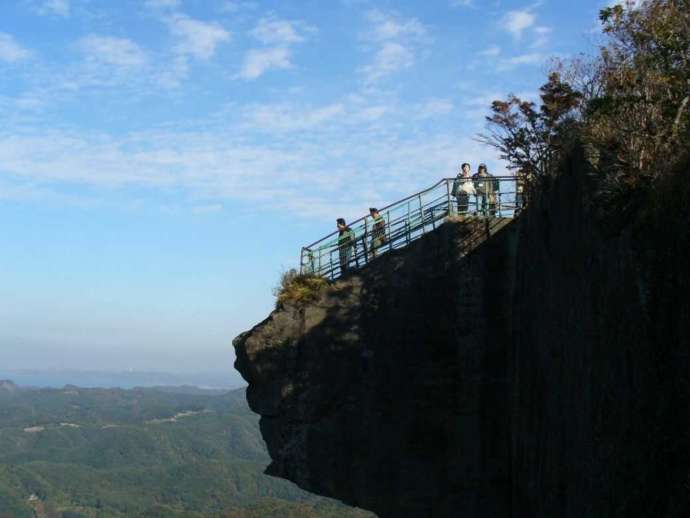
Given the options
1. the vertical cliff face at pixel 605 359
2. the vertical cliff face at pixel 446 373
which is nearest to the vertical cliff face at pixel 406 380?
the vertical cliff face at pixel 446 373

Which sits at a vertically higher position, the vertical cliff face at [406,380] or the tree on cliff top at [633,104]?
the tree on cliff top at [633,104]

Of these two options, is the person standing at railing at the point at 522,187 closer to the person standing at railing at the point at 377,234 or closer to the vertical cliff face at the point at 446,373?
the vertical cliff face at the point at 446,373

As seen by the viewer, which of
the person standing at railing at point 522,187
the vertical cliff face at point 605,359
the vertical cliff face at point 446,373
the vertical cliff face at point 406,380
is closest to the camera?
the vertical cliff face at point 605,359

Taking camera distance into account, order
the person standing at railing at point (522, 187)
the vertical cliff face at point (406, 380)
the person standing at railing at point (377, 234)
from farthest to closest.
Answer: the person standing at railing at point (377, 234) < the vertical cliff face at point (406, 380) < the person standing at railing at point (522, 187)

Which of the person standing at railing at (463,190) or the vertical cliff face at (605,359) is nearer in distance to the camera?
the vertical cliff face at (605,359)

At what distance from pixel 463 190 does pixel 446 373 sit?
4335 millimetres

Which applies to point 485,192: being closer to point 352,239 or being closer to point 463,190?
point 463,190

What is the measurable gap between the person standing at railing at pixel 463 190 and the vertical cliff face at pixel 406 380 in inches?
18.8

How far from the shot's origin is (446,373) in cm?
1827

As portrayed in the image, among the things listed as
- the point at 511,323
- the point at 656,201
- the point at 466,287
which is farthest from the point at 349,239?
the point at 656,201

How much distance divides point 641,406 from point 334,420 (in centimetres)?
1070

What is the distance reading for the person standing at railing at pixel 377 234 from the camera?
19688 millimetres

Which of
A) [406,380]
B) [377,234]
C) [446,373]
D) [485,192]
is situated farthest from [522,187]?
[406,380]

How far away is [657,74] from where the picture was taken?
11.8 meters
